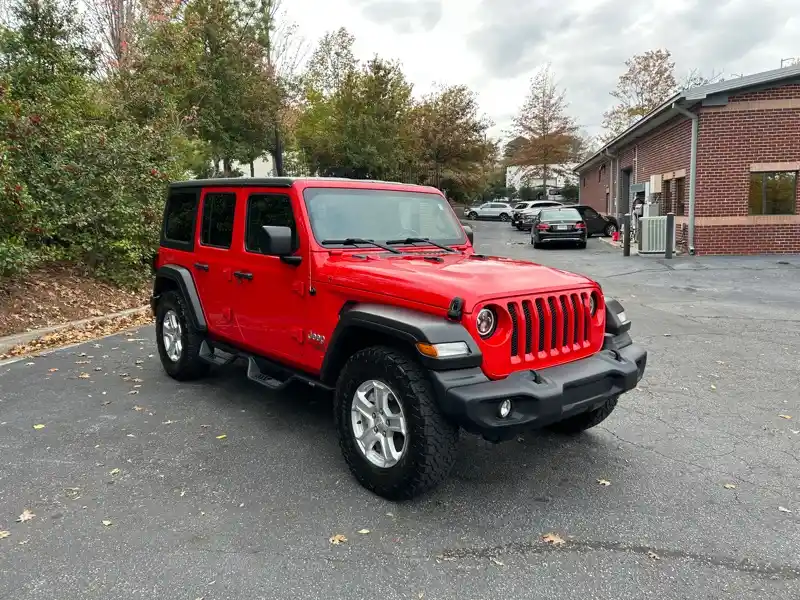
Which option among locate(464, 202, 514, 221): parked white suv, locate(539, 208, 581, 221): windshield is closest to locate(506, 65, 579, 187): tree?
locate(464, 202, 514, 221): parked white suv

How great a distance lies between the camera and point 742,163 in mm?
16172

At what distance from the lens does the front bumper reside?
3125 millimetres

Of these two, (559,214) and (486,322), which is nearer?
(486,322)

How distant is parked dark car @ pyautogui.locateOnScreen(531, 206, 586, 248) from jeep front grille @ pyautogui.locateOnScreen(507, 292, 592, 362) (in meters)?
17.5

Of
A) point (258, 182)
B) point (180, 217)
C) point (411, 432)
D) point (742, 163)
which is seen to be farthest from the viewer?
point (742, 163)

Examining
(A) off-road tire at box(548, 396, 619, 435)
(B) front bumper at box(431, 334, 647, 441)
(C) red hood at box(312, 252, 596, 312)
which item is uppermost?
(C) red hood at box(312, 252, 596, 312)

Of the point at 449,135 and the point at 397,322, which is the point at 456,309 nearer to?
the point at 397,322

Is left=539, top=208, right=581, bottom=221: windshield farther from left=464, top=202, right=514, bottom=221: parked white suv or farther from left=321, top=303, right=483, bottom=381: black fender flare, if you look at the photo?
left=464, top=202, right=514, bottom=221: parked white suv

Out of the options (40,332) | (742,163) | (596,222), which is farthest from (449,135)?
(40,332)

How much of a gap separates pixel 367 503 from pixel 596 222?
79.0ft

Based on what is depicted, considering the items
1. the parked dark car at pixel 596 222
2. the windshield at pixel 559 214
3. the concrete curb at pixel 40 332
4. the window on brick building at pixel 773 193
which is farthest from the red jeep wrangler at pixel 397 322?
the parked dark car at pixel 596 222

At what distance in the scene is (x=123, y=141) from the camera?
34.4 feet

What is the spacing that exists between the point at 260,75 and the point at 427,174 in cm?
2258

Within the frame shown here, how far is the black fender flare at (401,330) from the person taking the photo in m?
3.20
